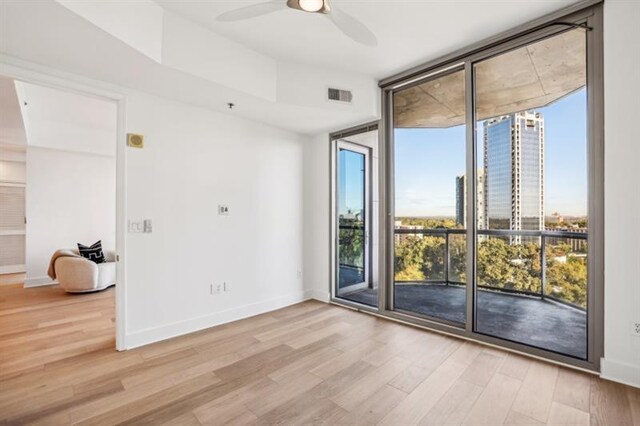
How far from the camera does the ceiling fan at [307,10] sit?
1.85 metres

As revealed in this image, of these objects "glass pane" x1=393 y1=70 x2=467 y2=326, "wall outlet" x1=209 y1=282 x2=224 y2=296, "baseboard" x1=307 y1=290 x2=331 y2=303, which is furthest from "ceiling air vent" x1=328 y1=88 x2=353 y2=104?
"baseboard" x1=307 y1=290 x2=331 y2=303

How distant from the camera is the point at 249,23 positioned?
2.73 m

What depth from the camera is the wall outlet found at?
365cm

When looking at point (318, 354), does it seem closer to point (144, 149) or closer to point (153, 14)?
point (144, 149)

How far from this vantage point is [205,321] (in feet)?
11.7

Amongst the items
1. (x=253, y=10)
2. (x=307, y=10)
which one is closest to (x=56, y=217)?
(x=253, y=10)

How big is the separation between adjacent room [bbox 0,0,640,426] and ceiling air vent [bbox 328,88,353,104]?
48mm

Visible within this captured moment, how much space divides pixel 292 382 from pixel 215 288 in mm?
1748

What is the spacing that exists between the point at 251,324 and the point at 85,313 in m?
2.46

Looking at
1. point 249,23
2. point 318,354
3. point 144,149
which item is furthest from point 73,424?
point 249,23

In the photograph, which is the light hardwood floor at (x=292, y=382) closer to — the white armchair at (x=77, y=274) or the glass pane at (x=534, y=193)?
the glass pane at (x=534, y=193)

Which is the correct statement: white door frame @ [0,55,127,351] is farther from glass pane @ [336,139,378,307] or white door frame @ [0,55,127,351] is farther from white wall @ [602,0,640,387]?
white wall @ [602,0,640,387]

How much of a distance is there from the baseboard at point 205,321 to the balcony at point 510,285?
40.5 inches

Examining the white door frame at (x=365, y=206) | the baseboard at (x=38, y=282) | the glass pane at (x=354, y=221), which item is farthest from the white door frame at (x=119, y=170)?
the baseboard at (x=38, y=282)
